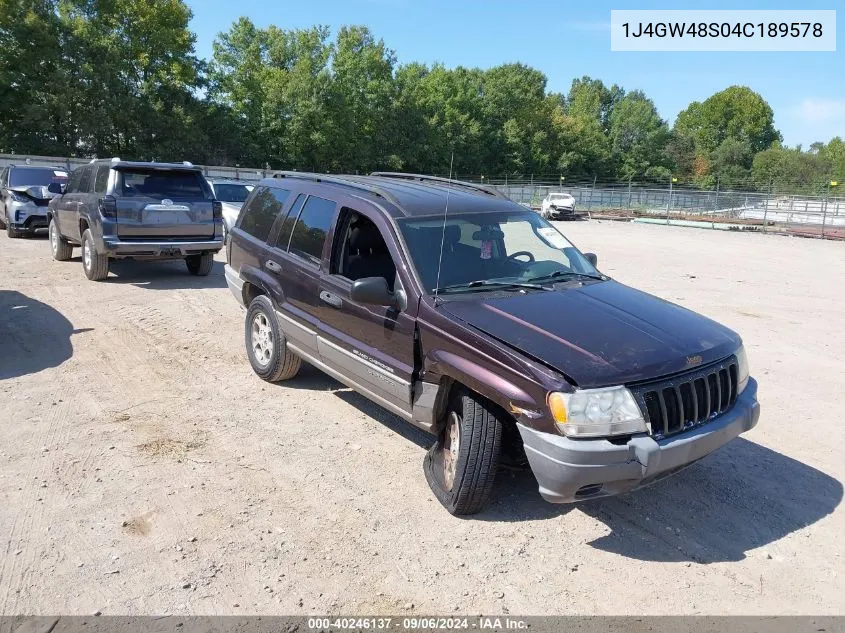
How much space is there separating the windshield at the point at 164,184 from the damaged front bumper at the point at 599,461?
860 cm

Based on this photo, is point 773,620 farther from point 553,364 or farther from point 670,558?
point 553,364

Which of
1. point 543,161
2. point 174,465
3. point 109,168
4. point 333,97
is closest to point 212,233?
point 109,168

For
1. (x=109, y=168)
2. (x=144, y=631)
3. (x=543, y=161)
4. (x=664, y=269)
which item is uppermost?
(x=543, y=161)

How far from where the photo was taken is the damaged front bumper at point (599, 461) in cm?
333

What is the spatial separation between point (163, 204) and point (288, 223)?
5.40 metres

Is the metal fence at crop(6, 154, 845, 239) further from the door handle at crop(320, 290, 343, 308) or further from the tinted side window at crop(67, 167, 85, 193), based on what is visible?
the door handle at crop(320, 290, 343, 308)

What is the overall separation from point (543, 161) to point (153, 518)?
69185 mm

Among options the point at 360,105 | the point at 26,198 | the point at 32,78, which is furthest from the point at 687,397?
the point at 360,105

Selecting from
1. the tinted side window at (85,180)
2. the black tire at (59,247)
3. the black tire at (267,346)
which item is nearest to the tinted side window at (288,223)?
the black tire at (267,346)

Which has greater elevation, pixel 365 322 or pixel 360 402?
pixel 365 322

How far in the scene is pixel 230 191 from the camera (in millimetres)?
16688

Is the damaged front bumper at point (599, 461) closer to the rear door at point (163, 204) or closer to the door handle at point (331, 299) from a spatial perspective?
the door handle at point (331, 299)

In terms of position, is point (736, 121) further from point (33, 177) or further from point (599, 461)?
point (599, 461)

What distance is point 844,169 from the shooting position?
67938 millimetres
